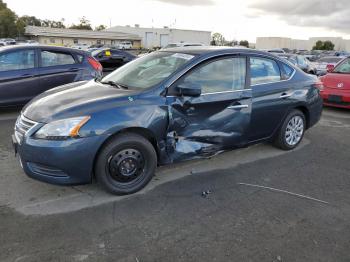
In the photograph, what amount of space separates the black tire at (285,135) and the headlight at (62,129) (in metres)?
3.12

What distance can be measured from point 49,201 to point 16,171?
39.6 inches

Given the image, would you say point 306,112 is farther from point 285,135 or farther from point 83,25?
point 83,25

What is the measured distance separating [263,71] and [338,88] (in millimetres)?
4599

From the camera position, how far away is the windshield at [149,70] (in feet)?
12.6

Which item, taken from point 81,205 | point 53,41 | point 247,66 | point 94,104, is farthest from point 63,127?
point 53,41

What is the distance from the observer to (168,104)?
3625mm

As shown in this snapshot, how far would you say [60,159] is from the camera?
10.3 feet

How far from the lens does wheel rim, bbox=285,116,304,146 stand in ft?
16.8

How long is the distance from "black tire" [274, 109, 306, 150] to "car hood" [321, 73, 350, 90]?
3.54 metres

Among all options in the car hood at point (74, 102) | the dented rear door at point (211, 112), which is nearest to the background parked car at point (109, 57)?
the car hood at point (74, 102)

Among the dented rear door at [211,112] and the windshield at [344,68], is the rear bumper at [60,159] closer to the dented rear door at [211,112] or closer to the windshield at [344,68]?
the dented rear door at [211,112]

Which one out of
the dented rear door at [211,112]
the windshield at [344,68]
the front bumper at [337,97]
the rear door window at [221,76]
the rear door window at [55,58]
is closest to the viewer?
the dented rear door at [211,112]

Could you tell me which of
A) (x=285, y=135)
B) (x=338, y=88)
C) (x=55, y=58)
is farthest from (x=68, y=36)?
(x=285, y=135)

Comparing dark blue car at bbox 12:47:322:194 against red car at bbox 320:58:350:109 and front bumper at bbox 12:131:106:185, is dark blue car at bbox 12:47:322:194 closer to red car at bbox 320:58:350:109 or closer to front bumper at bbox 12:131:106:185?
front bumper at bbox 12:131:106:185
